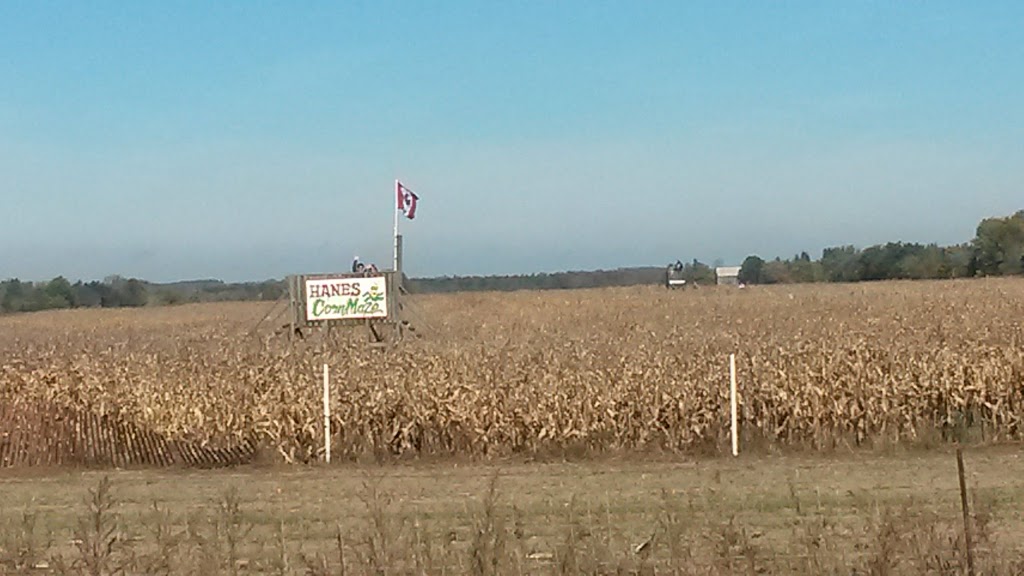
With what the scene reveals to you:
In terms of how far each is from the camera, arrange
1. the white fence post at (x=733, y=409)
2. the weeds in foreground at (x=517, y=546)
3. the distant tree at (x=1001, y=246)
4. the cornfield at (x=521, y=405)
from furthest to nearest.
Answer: the distant tree at (x=1001, y=246), the cornfield at (x=521, y=405), the white fence post at (x=733, y=409), the weeds in foreground at (x=517, y=546)

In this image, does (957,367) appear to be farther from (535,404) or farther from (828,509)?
(828,509)

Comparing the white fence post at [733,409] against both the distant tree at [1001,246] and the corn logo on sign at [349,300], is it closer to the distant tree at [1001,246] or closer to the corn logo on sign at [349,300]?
the corn logo on sign at [349,300]

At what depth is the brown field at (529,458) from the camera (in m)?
7.76

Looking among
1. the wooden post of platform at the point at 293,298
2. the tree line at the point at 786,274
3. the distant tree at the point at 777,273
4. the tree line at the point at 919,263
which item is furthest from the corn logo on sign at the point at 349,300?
the distant tree at the point at 777,273

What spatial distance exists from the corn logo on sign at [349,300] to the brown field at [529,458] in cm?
802

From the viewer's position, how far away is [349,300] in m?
31.4

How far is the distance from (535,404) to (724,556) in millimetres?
9314

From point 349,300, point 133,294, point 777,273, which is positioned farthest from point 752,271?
point 349,300

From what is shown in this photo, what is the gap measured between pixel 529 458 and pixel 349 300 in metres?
16.5

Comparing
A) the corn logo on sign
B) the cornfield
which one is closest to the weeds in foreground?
the cornfield

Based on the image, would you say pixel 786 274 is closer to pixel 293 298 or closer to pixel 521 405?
pixel 293 298

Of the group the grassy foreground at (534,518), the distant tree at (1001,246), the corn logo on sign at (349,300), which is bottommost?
the grassy foreground at (534,518)

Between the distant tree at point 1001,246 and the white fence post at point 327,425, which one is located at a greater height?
the distant tree at point 1001,246

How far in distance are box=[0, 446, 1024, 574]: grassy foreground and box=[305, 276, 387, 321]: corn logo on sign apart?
15983mm
